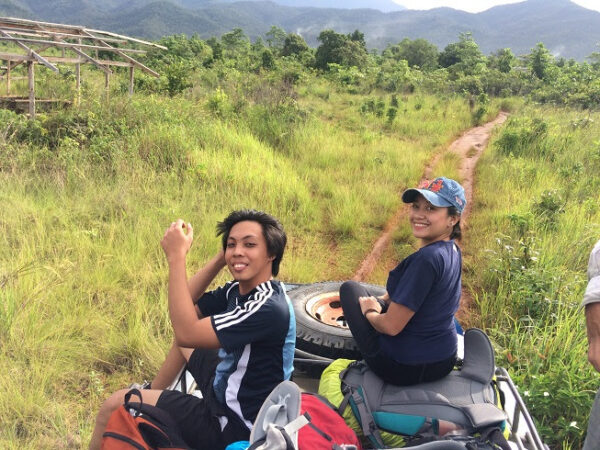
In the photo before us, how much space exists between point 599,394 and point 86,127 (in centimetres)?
658

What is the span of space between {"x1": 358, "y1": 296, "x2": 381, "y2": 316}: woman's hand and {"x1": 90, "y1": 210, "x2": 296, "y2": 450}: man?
2.02ft

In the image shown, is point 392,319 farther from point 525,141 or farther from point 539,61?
point 539,61

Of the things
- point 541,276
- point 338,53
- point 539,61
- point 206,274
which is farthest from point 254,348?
point 539,61

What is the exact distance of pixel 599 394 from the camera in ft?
5.89

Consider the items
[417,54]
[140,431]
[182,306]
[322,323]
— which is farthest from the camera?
[417,54]

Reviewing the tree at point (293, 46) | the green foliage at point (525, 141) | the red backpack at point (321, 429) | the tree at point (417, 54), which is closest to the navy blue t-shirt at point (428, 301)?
the red backpack at point (321, 429)

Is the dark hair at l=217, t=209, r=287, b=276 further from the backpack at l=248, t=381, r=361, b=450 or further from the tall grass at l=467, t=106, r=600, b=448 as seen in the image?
the tall grass at l=467, t=106, r=600, b=448

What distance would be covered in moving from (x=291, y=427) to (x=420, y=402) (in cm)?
86

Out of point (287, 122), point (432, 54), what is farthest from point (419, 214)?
point (432, 54)

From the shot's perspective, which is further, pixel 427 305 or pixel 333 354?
pixel 333 354

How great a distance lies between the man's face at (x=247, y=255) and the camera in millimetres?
1892

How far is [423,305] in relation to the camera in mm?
2080

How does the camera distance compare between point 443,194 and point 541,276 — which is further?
point 541,276

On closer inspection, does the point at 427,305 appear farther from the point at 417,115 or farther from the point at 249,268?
the point at 417,115
